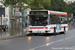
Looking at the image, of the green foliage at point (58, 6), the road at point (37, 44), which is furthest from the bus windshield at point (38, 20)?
the green foliage at point (58, 6)

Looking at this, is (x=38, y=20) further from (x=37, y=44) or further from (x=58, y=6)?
(x=58, y=6)

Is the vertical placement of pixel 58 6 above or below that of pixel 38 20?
above

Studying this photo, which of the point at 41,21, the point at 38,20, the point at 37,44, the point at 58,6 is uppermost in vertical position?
the point at 58,6

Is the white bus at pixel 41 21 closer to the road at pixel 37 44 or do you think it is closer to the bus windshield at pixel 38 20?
the bus windshield at pixel 38 20

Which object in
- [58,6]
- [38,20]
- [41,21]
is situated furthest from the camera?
[58,6]

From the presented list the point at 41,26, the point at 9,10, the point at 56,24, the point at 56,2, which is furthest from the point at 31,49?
the point at 56,2

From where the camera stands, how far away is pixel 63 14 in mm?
30062

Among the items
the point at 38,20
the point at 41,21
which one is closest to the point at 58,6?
the point at 38,20

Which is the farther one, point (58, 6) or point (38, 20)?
point (58, 6)

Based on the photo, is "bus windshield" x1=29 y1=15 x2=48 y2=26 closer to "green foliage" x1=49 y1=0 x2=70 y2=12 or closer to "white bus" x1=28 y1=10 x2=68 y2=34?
"white bus" x1=28 y1=10 x2=68 y2=34

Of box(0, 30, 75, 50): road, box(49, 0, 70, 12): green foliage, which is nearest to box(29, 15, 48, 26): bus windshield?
box(0, 30, 75, 50): road

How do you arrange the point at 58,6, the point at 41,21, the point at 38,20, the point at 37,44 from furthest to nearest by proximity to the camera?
the point at 58,6 < the point at 38,20 < the point at 41,21 < the point at 37,44

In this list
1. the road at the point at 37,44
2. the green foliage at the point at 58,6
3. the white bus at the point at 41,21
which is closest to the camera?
Answer: the road at the point at 37,44

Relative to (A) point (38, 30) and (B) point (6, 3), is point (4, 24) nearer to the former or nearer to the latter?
(B) point (6, 3)
